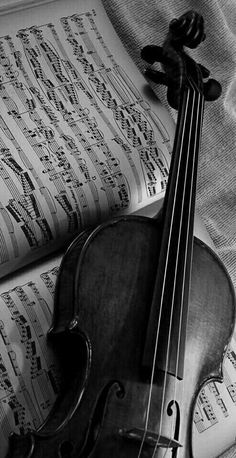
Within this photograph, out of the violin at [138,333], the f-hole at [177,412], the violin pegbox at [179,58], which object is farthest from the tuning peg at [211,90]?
the f-hole at [177,412]

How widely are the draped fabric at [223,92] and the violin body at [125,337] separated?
1.11 feet

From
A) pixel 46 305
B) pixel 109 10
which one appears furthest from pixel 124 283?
pixel 109 10

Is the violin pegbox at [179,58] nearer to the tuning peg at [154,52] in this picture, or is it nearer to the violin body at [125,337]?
the tuning peg at [154,52]

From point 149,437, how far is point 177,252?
242 mm

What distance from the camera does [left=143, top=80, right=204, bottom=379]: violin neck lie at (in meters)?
0.83

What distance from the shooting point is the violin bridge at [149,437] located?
Answer: 2.46 feet

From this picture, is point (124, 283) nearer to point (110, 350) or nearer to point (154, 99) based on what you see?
point (110, 350)

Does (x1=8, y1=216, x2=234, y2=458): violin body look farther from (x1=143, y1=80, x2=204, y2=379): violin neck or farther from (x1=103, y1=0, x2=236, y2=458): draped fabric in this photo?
(x1=103, y1=0, x2=236, y2=458): draped fabric

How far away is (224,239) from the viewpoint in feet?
4.21

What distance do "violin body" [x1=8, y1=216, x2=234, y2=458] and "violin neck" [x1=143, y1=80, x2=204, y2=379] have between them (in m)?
0.01

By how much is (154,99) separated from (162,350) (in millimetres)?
527

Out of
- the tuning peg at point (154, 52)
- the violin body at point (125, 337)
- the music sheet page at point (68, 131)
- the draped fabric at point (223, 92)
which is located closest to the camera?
the violin body at point (125, 337)

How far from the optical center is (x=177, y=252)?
0.90 m

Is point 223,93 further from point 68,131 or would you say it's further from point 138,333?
point 138,333
